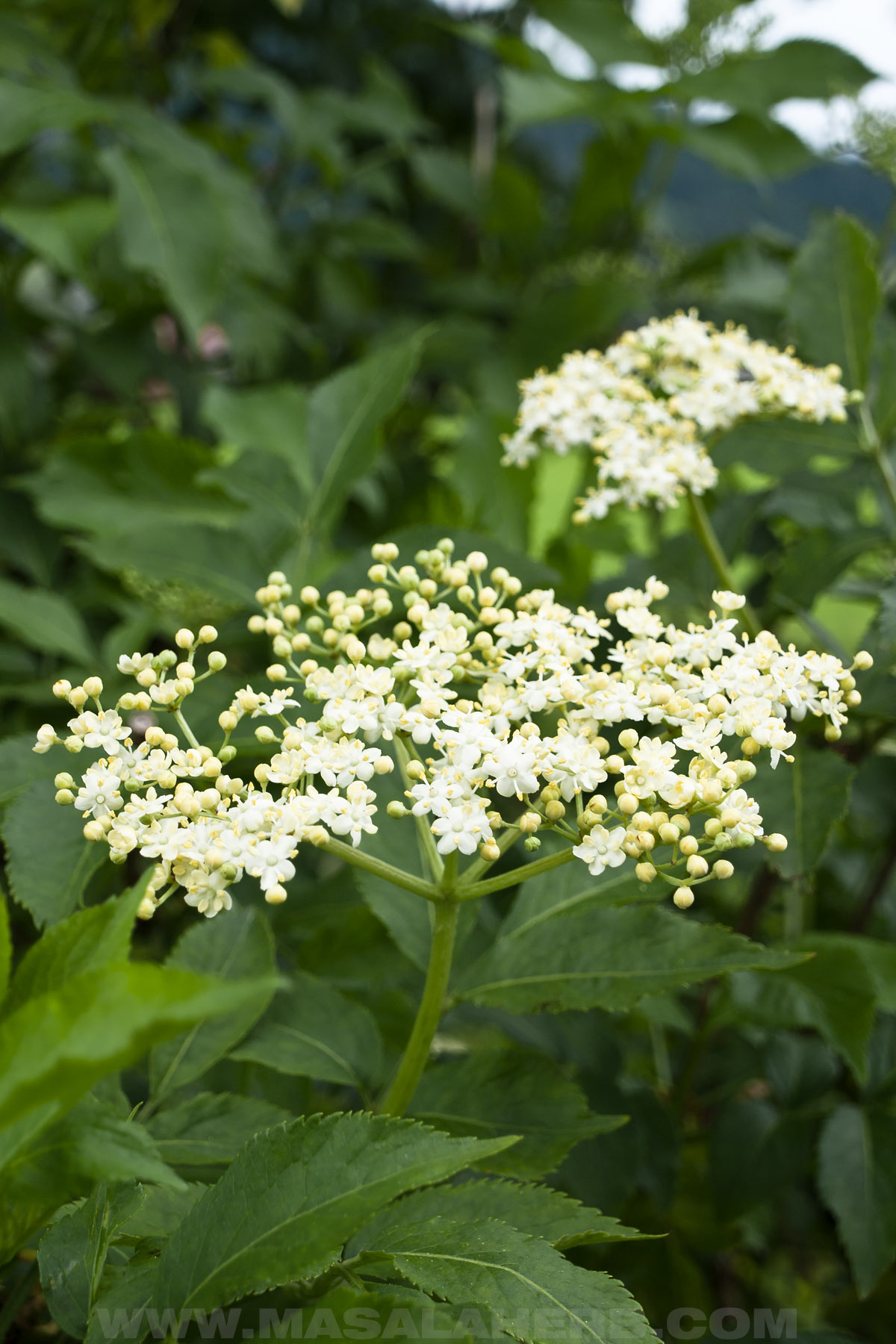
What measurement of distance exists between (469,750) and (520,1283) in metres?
0.39

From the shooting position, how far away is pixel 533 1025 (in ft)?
4.58

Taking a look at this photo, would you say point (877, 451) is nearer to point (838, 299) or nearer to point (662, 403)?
point (838, 299)

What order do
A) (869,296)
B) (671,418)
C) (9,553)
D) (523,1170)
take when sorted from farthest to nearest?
1. (9,553)
2. (869,296)
3. (671,418)
4. (523,1170)

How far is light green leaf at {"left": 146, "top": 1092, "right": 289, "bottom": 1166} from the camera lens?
2.97 feet

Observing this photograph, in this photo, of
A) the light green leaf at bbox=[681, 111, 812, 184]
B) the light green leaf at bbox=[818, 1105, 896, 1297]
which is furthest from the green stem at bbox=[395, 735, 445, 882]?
the light green leaf at bbox=[681, 111, 812, 184]

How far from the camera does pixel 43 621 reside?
1.56m

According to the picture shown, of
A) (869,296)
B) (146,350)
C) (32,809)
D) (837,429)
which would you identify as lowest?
(146,350)

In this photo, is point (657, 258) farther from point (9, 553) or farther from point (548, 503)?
point (9, 553)

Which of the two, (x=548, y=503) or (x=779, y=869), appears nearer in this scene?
(x=779, y=869)

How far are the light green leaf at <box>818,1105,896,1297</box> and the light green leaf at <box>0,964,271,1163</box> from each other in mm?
955

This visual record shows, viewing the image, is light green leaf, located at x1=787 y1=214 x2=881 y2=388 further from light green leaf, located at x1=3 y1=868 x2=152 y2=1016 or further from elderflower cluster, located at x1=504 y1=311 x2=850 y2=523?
light green leaf, located at x1=3 y1=868 x2=152 y2=1016

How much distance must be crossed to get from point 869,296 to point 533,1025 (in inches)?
43.7

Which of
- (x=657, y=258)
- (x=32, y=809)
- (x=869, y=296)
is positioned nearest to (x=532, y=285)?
(x=657, y=258)

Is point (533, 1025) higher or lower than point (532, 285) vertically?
lower
